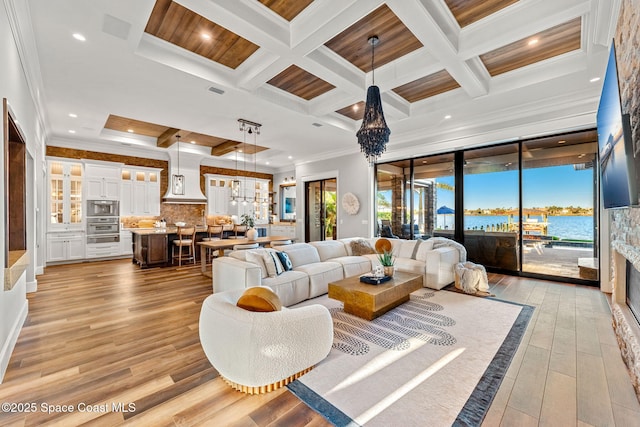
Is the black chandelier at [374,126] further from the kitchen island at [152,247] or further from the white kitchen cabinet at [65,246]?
the white kitchen cabinet at [65,246]

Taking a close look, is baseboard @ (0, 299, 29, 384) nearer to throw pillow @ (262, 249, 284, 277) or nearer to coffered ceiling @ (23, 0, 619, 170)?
throw pillow @ (262, 249, 284, 277)

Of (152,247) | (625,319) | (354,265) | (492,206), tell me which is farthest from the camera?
(152,247)

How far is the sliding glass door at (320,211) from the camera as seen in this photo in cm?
942

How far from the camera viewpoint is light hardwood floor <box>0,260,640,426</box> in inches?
71.5

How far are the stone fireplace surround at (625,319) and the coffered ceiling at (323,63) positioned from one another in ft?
7.21

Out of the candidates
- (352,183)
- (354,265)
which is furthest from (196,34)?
(352,183)

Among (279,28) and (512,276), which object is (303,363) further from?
(512,276)

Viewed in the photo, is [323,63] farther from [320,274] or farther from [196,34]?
[320,274]

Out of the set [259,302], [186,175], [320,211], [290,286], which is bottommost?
[290,286]

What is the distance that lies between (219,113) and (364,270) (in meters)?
3.87

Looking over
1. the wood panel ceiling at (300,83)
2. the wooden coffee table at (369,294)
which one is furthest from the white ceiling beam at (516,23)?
the wooden coffee table at (369,294)

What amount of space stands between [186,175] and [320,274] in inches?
261

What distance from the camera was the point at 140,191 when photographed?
27.0 ft

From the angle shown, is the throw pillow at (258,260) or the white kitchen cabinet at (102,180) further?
the white kitchen cabinet at (102,180)
